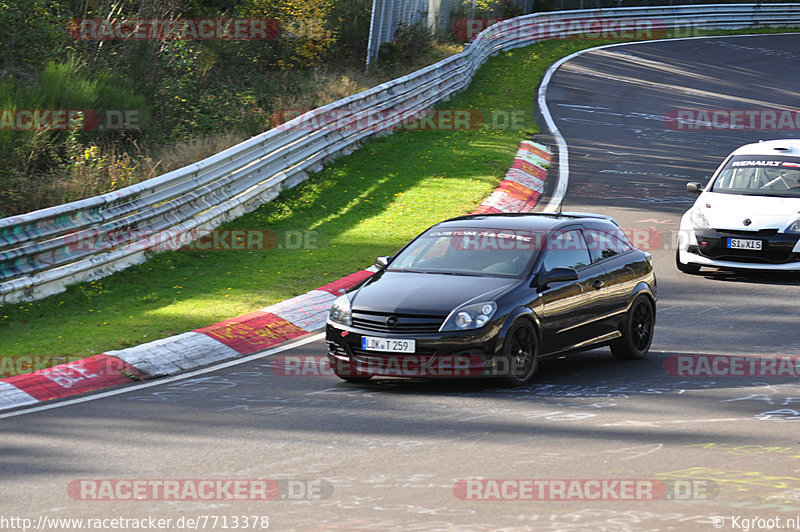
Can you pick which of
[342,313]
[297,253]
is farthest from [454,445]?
[297,253]

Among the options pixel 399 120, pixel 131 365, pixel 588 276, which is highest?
pixel 399 120

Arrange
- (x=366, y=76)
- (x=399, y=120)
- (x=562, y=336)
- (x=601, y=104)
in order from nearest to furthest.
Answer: (x=562, y=336), (x=399, y=120), (x=366, y=76), (x=601, y=104)

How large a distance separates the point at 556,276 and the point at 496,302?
87 cm

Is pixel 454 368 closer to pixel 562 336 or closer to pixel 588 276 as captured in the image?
pixel 562 336

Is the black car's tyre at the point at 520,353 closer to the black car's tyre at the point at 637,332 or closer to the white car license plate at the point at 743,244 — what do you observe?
the black car's tyre at the point at 637,332

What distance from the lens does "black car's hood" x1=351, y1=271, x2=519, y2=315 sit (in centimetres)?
961

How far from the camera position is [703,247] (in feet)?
50.6

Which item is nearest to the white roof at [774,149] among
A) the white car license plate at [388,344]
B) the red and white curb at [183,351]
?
the red and white curb at [183,351]

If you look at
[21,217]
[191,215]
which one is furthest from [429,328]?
[191,215]

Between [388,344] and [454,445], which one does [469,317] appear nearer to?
[388,344]

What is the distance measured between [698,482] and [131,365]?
18.6 ft

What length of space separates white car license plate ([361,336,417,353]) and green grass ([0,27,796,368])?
110 inches

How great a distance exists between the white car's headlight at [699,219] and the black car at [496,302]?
411 centimetres

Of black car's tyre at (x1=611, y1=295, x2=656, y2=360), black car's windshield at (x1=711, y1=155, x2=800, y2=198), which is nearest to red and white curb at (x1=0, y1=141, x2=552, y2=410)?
black car's tyre at (x1=611, y1=295, x2=656, y2=360)
